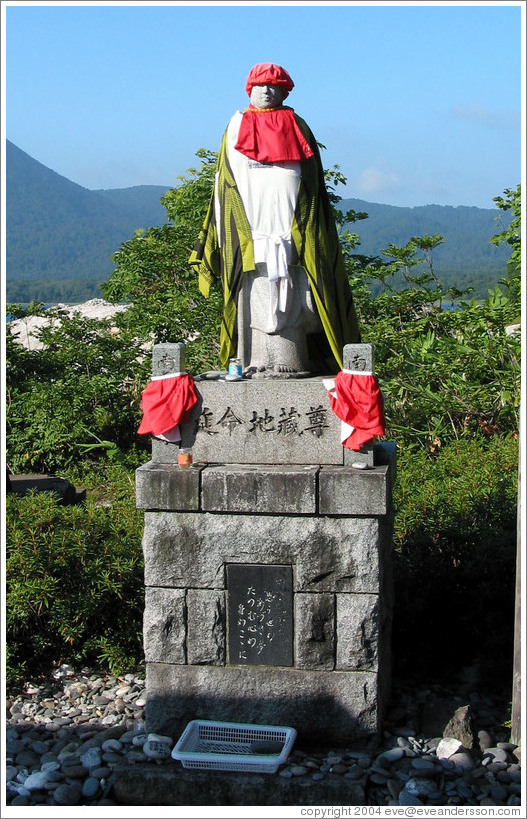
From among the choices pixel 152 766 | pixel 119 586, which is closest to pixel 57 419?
pixel 119 586

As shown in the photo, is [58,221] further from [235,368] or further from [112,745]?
[112,745]

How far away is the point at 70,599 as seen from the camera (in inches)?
227

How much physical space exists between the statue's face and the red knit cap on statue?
0.02 metres

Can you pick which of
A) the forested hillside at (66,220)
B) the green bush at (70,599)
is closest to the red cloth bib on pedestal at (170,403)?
the green bush at (70,599)

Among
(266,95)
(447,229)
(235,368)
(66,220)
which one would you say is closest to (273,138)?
(266,95)

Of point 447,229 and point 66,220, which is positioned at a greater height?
point 66,220

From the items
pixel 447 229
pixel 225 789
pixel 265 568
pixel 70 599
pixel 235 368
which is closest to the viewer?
pixel 225 789

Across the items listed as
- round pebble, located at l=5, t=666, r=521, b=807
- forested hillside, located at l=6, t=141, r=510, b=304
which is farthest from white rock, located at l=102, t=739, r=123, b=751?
forested hillside, located at l=6, t=141, r=510, b=304

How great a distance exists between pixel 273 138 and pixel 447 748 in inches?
134

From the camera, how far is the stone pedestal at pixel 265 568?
4.71 m

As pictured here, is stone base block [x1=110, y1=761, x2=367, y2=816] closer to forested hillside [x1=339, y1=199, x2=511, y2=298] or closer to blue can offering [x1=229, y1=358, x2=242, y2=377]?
blue can offering [x1=229, y1=358, x2=242, y2=377]

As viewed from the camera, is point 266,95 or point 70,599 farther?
point 70,599

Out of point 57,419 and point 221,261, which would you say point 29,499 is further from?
point 57,419

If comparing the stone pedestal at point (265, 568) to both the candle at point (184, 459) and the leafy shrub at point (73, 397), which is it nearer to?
the candle at point (184, 459)
